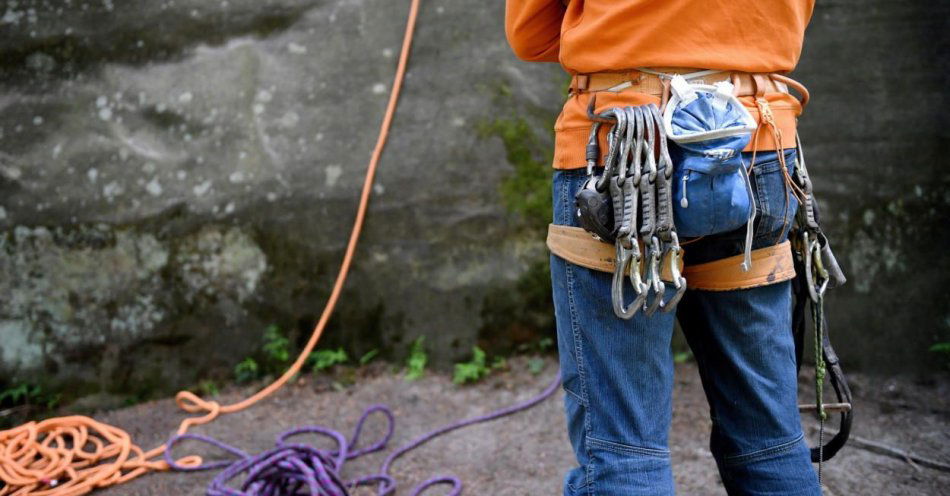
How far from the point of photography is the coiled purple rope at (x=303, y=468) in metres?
2.33

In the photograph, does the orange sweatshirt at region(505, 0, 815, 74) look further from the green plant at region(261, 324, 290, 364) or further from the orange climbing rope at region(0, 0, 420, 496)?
the green plant at region(261, 324, 290, 364)

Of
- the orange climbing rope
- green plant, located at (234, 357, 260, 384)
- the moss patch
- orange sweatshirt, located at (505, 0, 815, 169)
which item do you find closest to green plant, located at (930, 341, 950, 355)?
the moss patch

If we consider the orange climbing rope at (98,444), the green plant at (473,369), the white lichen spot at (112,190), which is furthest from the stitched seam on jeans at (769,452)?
the white lichen spot at (112,190)

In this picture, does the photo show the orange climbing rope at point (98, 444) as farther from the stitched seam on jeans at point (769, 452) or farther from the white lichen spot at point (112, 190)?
the stitched seam on jeans at point (769, 452)

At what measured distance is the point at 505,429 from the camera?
290cm

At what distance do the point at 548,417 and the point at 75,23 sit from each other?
2.59 metres

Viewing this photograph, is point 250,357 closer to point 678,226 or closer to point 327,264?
point 327,264

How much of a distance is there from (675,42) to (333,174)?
2135 mm

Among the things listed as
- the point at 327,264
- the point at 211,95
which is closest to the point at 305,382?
the point at 327,264

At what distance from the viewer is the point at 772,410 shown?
4.86ft

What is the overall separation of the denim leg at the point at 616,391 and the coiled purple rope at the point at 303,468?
1138mm

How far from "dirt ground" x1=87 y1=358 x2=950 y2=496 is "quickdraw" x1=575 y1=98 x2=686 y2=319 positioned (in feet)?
4.27

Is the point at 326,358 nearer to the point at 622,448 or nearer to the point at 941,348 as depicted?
the point at 622,448

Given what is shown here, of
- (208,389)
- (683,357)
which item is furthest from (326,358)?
(683,357)
